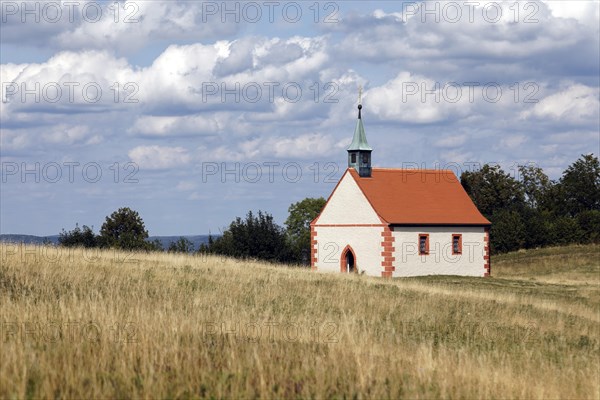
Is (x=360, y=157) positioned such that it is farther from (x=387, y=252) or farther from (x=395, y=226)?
(x=387, y=252)

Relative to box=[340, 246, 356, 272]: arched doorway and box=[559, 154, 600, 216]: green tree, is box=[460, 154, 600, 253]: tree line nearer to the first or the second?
box=[559, 154, 600, 216]: green tree

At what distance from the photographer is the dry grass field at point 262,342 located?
952 centimetres

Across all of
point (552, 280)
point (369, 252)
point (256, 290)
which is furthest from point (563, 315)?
point (369, 252)

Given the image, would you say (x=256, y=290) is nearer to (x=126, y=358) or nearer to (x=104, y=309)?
(x=104, y=309)

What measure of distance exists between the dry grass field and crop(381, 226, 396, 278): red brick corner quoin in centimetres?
2346

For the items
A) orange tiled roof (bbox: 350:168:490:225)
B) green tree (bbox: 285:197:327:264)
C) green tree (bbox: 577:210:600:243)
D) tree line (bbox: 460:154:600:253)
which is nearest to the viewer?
orange tiled roof (bbox: 350:168:490:225)

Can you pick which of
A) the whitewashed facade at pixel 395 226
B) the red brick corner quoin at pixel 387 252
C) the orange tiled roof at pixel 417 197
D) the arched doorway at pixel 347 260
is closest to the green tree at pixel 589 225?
the orange tiled roof at pixel 417 197

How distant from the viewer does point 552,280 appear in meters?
45.8

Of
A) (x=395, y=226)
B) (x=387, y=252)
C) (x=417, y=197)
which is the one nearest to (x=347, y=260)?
(x=387, y=252)

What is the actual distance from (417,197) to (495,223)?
79.2ft

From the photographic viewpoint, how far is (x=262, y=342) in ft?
40.3

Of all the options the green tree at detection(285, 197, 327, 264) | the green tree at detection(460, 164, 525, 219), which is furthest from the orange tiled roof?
the green tree at detection(285, 197, 327, 264)

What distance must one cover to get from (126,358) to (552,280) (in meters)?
39.0

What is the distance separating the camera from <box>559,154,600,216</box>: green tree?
97.7 metres
